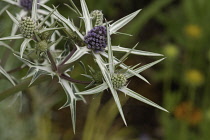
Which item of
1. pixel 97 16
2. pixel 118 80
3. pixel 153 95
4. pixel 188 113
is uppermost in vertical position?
pixel 97 16

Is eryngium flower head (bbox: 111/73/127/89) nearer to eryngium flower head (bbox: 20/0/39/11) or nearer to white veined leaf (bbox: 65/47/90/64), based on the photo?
white veined leaf (bbox: 65/47/90/64)

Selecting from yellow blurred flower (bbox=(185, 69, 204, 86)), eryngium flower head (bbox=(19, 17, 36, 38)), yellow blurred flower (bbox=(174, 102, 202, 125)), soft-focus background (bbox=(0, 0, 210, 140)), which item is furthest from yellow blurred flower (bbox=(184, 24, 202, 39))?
eryngium flower head (bbox=(19, 17, 36, 38))

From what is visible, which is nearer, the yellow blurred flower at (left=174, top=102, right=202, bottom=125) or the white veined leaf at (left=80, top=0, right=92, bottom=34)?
the white veined leaf at (left=80, top=0, right=92, bottom=34)

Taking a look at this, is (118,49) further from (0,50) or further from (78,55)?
(0,50)

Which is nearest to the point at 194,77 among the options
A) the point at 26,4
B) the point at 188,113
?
the point at 188,113

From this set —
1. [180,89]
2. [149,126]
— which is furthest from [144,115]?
[180,89]

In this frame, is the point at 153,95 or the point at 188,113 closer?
the point at 188,113

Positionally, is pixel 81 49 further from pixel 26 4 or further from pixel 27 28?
pixel 26 4
